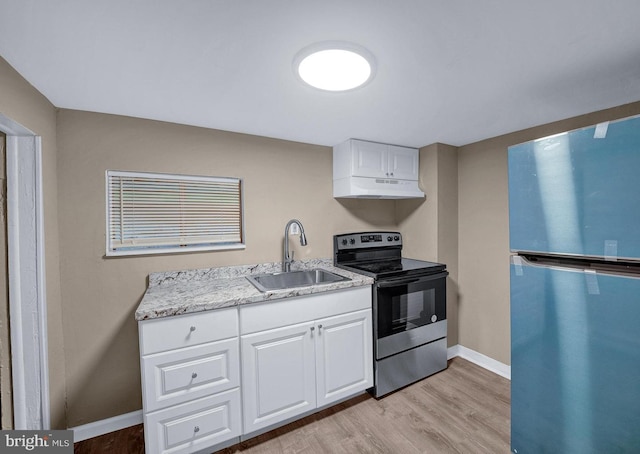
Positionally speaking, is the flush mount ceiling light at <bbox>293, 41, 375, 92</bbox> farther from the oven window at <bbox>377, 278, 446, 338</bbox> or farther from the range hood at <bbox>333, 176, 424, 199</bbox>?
the oven window at <bbox>377, 278, 446, 338</bbox>

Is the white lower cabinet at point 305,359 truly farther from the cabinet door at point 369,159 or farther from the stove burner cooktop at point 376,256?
the cabinet door at point 369,159

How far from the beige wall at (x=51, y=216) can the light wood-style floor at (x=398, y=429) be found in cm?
41

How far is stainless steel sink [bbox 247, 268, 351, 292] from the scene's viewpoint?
2.18 metres

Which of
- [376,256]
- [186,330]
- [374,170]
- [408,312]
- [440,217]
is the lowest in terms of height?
[408,312]

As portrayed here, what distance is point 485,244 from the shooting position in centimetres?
247

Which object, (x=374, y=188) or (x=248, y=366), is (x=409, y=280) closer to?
(x=374, y=188)

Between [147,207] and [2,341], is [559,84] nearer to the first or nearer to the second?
[147,207]

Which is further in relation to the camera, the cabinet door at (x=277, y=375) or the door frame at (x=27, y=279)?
the cabinet door at (x=277, y=375)

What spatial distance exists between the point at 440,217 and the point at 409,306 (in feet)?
3.07

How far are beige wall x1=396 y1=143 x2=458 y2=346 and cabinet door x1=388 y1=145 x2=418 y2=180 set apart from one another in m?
0.08

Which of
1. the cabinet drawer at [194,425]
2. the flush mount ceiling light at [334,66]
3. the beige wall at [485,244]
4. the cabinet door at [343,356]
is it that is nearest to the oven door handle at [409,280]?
the cabinet door at [343,356]

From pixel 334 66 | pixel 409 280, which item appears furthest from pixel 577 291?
pixel 334 66

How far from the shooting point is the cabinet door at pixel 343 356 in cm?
185

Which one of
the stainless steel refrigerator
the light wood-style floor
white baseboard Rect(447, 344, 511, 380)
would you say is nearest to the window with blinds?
the light wood-style floor
